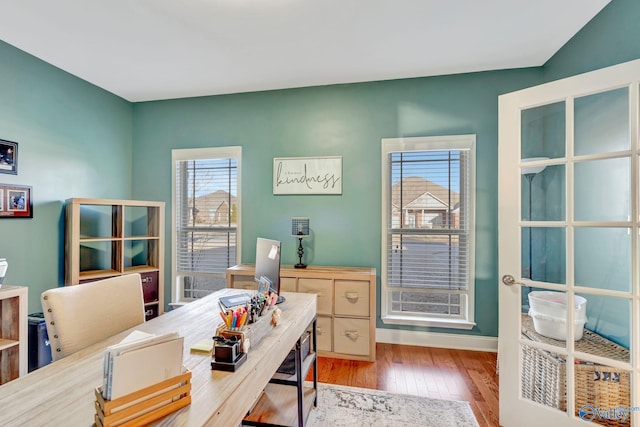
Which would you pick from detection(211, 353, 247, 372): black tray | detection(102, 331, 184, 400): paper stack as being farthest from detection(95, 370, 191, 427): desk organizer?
detection(211, 353, 247, 372): black tray


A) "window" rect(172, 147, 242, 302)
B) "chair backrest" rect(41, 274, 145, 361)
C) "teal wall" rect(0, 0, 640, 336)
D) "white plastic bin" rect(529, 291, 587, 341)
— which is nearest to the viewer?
"chair backrest" rect(41, 274, 145, 361)

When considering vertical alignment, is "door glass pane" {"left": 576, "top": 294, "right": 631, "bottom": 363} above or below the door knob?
below

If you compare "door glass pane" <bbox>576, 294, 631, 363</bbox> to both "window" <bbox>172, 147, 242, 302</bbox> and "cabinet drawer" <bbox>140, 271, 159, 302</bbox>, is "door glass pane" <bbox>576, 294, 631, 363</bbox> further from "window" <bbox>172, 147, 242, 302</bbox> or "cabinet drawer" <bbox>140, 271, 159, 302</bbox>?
"cabinet drawer" <bbox>140, 271, 159, 302</bbox>

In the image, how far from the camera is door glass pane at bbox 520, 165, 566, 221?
67.1 inches

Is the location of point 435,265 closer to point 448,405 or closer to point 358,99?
point 448,405

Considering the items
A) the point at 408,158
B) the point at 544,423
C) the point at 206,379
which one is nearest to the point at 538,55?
the point at 408,158

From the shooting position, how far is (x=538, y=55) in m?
2.53

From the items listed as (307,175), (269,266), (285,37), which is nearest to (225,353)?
(269,266)

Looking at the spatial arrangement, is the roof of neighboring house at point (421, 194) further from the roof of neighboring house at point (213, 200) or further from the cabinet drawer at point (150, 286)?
the cabinet drawer at point (150, 286)

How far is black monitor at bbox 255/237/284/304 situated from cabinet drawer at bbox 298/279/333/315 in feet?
3.08

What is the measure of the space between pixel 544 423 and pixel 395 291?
1.48 metres

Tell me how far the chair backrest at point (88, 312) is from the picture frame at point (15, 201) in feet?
5.07

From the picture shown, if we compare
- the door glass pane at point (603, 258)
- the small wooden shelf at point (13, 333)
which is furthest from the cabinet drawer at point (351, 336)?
the small wooden shelf at point (13, 333)

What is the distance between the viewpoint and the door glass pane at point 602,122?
5.00 feet
